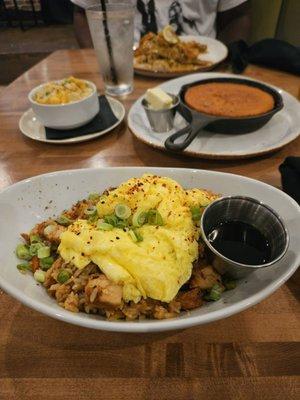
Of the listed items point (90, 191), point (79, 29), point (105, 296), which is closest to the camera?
point (105, 296)

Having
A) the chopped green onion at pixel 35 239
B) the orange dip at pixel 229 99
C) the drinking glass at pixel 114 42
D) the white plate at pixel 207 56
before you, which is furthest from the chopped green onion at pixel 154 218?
the white plate at pixel 207 56

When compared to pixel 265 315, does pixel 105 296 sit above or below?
above

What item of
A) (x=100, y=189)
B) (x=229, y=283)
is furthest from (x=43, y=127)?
(x=229, y=283)

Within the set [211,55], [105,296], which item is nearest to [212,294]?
[105,296]

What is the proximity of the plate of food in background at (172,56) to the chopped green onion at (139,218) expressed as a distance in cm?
196

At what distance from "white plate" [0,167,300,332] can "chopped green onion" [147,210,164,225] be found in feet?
1.06

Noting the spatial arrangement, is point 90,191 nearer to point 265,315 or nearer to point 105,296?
point 105,296

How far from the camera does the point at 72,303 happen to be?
40.5 inches

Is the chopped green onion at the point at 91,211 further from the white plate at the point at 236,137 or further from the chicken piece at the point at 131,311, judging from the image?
the white plate at the point at 236,137

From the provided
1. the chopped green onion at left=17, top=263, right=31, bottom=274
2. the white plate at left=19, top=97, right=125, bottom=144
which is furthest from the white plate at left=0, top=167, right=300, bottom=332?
the white plate at left=19, top=97, right=125, bottom=144

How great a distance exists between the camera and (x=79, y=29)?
403cm

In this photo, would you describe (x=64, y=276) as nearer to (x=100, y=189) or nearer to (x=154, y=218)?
(x=154, y=218)

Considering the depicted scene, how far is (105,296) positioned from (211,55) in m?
2.77

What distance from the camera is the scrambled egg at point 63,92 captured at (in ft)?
6.68
